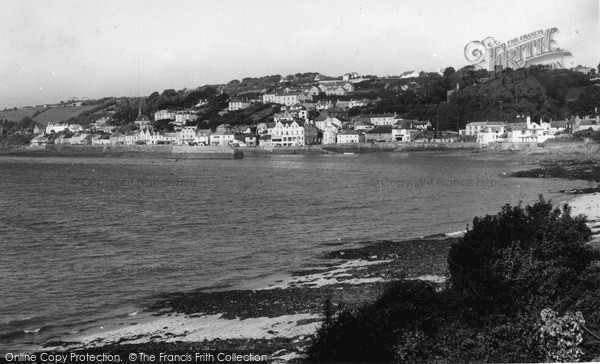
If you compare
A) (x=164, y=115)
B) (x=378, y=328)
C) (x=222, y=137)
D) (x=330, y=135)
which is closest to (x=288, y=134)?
(x=330, y=135)

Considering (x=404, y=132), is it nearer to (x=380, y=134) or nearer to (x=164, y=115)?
(x=380, y=134)

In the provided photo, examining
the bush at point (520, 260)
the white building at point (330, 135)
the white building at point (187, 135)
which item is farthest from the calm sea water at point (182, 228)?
the white building at point (187, 135)

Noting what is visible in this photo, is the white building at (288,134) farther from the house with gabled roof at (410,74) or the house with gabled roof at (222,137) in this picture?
the house with gabled roof at (410,74)

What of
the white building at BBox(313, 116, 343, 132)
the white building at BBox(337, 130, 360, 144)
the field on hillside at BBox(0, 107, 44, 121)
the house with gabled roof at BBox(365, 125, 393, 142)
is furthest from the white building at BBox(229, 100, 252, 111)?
the field on hillside at BBox(0, 107, 44, 121)

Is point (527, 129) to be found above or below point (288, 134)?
below

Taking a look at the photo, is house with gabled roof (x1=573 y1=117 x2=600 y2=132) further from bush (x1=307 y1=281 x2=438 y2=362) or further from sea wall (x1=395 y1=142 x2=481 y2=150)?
bush (x1=307 y1=281 x2=438 y2=362)

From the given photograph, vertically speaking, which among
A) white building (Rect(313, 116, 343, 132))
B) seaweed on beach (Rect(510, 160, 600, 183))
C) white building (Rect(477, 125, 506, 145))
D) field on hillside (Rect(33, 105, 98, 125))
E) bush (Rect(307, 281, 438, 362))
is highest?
field on hillside (Rect(33, 105, 98, 125))
